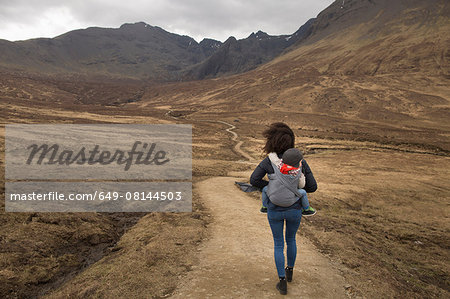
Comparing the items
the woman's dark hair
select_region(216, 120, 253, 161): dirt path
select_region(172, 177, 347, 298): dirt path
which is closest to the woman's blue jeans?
select_region(172, 177, 347, 298): dirt path

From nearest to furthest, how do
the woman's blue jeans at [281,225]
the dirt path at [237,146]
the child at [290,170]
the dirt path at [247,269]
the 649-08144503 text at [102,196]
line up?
the child at [290,170] → the woman's blue jeans at [281,225] → the dirt path at [247,269] → the 649-08144503 text at [102,196] → the dirt path at [237,146]

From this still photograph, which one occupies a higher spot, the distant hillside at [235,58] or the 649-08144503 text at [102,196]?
the distant hillside at [235,58]

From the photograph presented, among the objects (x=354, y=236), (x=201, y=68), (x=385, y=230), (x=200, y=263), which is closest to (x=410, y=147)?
(x=385, y=230)

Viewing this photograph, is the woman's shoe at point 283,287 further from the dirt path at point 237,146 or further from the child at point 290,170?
the dirt path at point 237,146

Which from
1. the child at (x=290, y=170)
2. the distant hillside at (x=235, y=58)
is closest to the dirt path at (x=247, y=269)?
the child at (x=290, y=170)

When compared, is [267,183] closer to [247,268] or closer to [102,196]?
[247,268]

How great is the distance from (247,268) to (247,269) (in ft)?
0.18

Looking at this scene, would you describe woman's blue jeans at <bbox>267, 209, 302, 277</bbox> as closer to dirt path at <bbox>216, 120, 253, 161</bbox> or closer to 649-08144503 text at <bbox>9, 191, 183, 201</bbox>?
649-08144503 text at <bbox>9, 191, 183, 201</bbox>

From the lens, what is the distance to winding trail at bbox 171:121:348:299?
495cm

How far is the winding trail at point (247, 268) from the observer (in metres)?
4.95

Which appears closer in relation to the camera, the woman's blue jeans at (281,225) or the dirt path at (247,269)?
the woman's blue jeans at (281,225)

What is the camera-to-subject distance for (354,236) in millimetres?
9242

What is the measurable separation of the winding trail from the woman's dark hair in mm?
2540

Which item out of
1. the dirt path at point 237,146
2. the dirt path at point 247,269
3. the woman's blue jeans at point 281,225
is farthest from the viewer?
the dirt path at point 237,146
